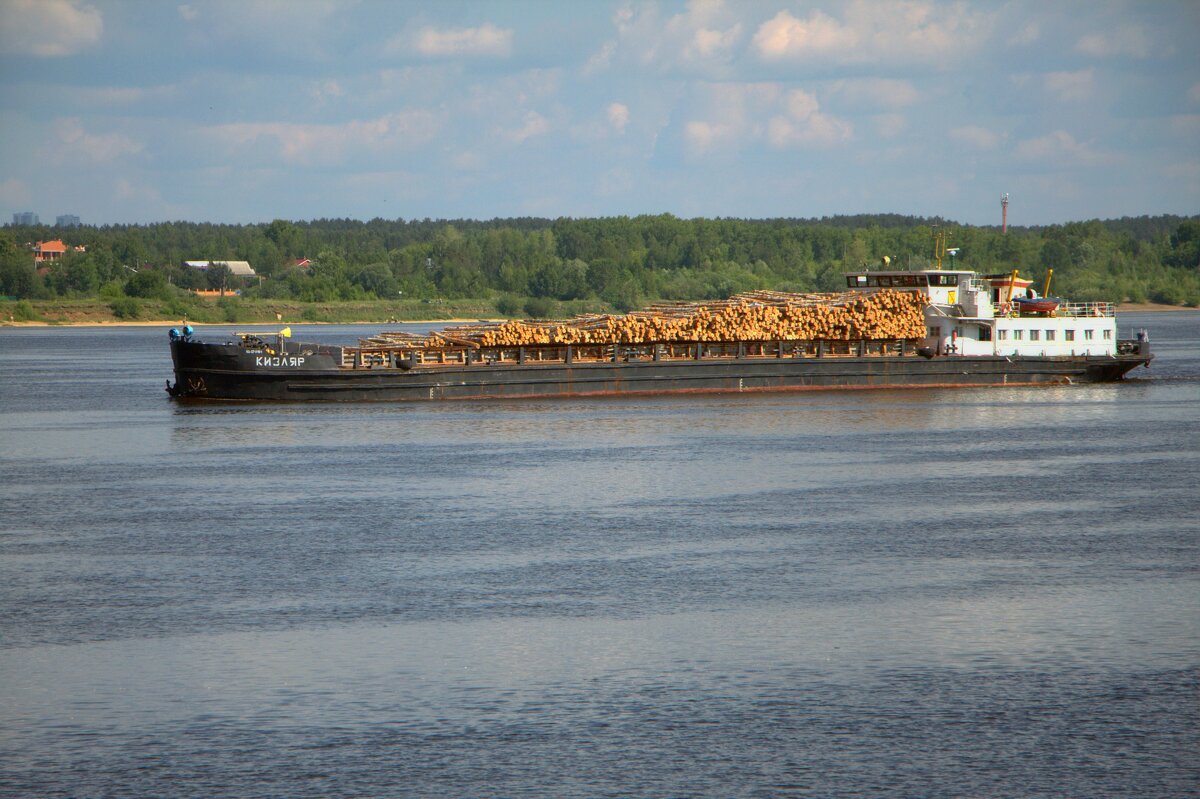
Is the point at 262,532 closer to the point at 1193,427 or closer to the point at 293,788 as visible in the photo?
the point at 293,788

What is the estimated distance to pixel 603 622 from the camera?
23.2 meters

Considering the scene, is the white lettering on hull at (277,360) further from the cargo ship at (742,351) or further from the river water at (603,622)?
the river water at (603,622)

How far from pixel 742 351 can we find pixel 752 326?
2070mm

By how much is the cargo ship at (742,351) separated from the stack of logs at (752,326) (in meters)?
0.07

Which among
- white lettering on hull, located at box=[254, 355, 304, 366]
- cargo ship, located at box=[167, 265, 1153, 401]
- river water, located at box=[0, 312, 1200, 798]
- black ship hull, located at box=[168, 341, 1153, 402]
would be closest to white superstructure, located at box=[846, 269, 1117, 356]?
cargo ship, located at box=[167, 265, 1153, 401]

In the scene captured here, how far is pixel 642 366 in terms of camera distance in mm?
65625

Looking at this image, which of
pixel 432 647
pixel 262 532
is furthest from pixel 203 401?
pixel 432 647

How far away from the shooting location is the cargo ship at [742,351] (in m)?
63.3

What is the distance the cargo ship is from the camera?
6328 centimetres

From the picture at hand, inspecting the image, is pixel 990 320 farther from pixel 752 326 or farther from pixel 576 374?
pixel 576 374

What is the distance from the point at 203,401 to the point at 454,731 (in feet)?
165

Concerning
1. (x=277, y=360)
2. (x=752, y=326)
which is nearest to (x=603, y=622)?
(x=277, y=360)

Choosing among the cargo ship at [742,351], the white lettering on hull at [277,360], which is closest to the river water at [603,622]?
the white lettering on hull at [277,360]

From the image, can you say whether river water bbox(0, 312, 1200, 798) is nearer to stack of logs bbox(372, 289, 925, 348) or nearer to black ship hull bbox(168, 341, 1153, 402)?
black ship hull bbox(168, 341, 1153, 402)
